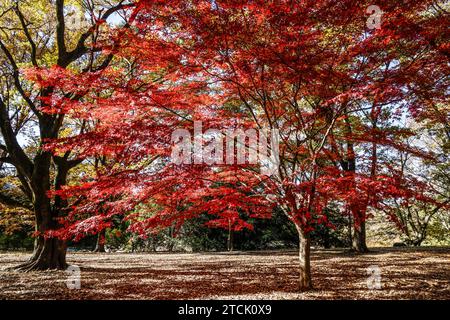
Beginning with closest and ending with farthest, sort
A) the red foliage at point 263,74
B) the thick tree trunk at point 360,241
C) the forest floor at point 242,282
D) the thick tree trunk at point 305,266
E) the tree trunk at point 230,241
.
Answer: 1. the red foliage at point 263,74
2. the forest floor at point 242,282
3. the thick tree trunk at point 305,266
4. the thick tree trunk at point 360,241
5. the tree trunk at point 230,241

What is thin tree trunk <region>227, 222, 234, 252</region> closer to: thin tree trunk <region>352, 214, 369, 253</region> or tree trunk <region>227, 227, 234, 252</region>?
tree trunk <region>227, 227, 234, 252</region>

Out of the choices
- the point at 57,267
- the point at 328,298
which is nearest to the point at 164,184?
the point at 328,298

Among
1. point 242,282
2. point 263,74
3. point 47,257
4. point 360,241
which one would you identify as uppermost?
point 263,74

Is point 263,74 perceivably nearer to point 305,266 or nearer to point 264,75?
point 264,75

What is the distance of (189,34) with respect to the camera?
241 inches

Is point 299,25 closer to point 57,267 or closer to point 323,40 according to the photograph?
point 323,40

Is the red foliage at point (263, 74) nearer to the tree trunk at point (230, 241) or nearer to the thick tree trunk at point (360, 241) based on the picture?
the thick tree trunk at point (360, 241)

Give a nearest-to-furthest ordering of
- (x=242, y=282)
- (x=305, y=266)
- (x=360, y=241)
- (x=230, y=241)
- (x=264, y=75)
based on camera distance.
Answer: (x=305, y=266) → (x=264, y=75) → (x=242, y=282) → (x=360, y=241) → (x=230, y=241)

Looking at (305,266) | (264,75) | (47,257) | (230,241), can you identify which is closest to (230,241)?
(230,241)

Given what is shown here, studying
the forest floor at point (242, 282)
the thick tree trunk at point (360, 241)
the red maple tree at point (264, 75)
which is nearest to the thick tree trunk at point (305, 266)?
the red maple tree at point (264, 75)

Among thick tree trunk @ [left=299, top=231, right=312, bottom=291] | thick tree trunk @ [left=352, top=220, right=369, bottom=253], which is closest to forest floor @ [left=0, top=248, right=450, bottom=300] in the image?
thick tree trunk @ [left=299, top=231, right=312, bottom=291]

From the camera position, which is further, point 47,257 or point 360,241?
point 360,241

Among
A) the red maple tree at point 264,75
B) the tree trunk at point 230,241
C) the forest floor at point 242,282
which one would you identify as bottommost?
the forest floor at point 242,282
